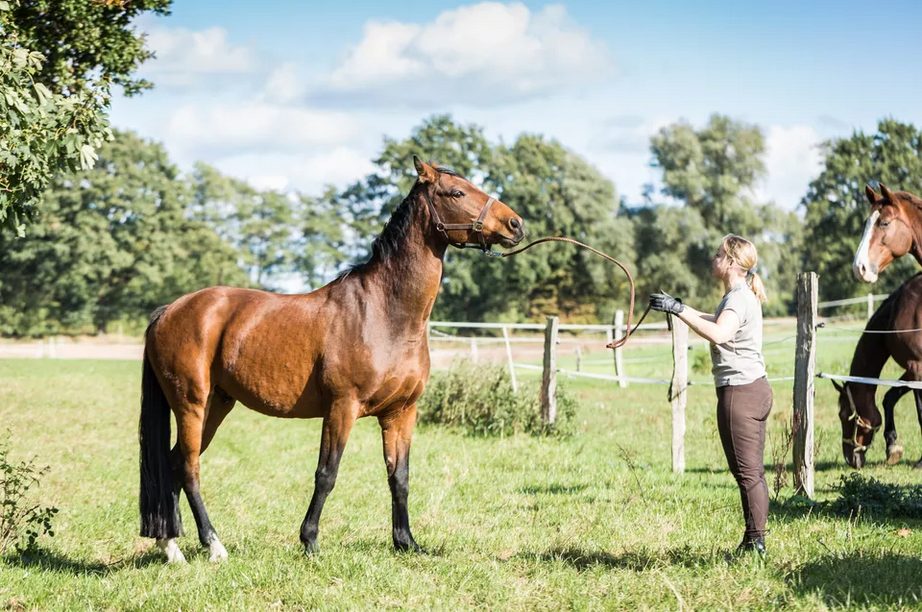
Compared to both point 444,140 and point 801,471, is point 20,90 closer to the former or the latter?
point 801,471

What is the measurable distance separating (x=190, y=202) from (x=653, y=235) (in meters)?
30.7

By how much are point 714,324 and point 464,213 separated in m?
1.74

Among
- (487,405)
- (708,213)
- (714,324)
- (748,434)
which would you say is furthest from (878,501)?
(708,213)

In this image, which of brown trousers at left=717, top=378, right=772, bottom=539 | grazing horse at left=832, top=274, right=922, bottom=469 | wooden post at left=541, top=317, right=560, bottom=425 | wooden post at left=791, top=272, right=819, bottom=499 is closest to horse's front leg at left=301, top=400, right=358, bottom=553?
brown trousers at left=717, top=378, right=772, bottom=539

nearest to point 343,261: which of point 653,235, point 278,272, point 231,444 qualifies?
point 278,272

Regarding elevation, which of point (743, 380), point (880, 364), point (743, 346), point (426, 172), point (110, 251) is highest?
point (110, 251)

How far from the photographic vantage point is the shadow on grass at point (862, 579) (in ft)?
14.8

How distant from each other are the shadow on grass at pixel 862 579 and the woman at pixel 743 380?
411 millimetres

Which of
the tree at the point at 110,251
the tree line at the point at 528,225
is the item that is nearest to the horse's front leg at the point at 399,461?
the tree line at the point at 528,225

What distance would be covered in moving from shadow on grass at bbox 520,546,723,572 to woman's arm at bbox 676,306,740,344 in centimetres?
138

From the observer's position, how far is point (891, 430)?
10445mm

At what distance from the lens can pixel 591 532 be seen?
6.41 m

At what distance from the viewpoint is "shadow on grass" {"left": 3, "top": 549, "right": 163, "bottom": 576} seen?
5.79m

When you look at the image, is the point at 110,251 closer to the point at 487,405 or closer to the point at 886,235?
the point at 487,405
